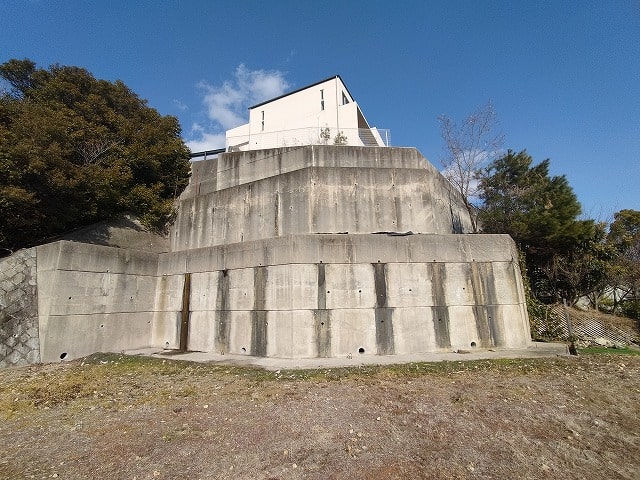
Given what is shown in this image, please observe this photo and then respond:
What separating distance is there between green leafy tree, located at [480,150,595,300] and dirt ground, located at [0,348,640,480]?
974 cm

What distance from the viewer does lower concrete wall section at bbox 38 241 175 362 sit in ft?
35.2

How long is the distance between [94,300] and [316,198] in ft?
30.1

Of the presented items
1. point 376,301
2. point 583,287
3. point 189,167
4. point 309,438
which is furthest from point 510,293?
point 189,167

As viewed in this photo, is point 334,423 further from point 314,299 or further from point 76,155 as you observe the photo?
point 76,155

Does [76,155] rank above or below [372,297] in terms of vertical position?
above

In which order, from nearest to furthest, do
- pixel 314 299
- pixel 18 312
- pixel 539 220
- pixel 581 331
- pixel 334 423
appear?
pixel 334 423 → pixel 18 312 → pixel 314 299 → pixel 581 331 → pixel 539 220

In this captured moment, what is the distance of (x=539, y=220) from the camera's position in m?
16.6

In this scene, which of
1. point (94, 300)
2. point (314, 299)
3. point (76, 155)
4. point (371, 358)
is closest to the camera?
point (371, 358)

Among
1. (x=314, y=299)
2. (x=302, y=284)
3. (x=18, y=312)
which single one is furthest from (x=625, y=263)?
(x=18, y=312)

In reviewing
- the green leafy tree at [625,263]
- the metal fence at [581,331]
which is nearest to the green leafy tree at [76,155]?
the metal fence at [581,331]

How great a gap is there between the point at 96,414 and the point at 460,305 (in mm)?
10370

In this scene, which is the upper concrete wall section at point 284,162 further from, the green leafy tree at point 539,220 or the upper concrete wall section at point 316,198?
the green leafy tree at point 539,220

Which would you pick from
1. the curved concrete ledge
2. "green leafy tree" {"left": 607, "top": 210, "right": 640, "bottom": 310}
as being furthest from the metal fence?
"green leafy tree" {"left": 607, "top": 210, "right": 640, "bottom": 310}

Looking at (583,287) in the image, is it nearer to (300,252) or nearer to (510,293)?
(510,293)
